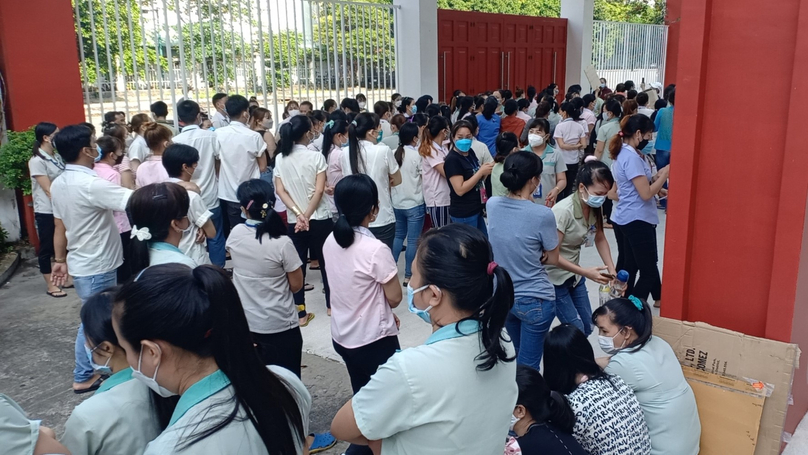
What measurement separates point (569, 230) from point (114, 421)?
2672 millimetres

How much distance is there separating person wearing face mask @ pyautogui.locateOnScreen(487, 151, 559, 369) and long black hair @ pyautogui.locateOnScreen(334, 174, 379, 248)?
70 centimetres

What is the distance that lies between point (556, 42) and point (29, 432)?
49.4ft

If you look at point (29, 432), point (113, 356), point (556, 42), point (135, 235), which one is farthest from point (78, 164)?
point (556, 42)

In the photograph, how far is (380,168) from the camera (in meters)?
5.01

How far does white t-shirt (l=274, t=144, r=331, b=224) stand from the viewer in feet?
16.0

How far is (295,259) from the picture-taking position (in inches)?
130

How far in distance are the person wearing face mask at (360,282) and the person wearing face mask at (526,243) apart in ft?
2.14

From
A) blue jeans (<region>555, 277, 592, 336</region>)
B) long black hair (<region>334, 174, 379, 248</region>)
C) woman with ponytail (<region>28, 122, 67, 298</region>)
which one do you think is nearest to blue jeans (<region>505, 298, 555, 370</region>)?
blue jeans (<region>555, 277, 592, 336</region>)

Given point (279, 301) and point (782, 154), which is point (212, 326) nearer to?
point (279, 301)

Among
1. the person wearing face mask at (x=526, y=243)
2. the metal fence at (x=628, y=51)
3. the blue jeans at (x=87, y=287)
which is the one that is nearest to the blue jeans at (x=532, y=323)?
the person wearing face mask at (x=526, y=243)

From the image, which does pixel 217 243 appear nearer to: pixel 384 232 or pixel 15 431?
pixel 384 232

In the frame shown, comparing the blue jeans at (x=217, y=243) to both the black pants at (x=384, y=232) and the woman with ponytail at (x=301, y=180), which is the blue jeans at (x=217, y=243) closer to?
the woman with ponytail at (x=301, y=180)

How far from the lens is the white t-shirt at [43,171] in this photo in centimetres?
546

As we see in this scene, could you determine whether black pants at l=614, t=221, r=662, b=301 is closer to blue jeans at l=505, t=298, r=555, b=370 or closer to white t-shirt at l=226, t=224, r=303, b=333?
blue jeans at l=505, t=298, r=555, b=370
